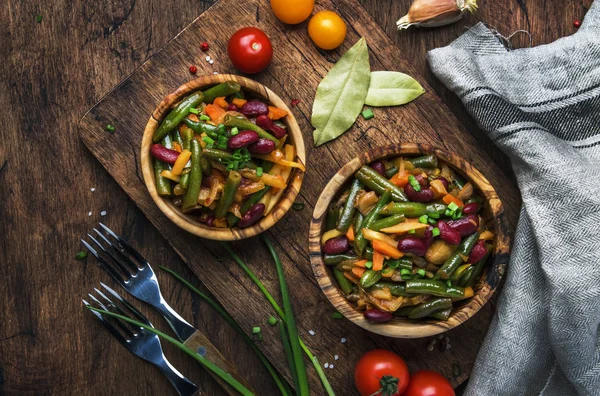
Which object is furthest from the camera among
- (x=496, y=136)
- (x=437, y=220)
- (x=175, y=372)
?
(x=175, y=372)

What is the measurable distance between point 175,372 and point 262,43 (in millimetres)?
1855

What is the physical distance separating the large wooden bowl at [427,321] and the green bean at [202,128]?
1.97 feet

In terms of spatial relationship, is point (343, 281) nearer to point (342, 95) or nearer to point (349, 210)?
point (349, 210)

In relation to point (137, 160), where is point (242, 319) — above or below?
below

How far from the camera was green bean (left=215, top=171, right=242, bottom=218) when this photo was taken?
2.94 meters

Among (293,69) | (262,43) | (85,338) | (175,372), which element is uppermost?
(262,43)

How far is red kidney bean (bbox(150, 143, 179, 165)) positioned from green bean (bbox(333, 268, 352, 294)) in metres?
0.95

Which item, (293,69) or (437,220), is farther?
(293,69)

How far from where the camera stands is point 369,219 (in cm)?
301

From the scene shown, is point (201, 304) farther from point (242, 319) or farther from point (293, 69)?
point (293, 69)

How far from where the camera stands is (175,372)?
351cm

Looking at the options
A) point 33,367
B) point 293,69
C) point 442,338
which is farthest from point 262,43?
point 33,367

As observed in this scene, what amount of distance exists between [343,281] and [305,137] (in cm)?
81

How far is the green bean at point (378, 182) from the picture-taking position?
3.03 m
